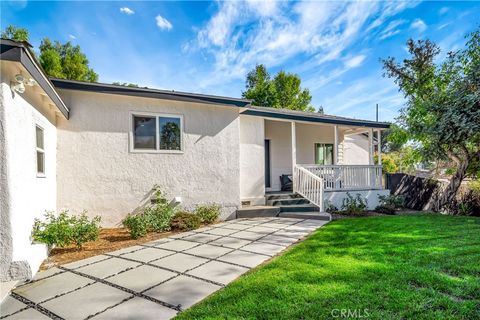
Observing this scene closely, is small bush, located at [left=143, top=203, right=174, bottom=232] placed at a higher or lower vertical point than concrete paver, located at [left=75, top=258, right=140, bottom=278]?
higher

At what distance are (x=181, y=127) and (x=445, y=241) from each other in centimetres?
640

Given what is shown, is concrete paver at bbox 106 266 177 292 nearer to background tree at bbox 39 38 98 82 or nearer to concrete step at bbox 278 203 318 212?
concrete step at bbox 278 203 318 212

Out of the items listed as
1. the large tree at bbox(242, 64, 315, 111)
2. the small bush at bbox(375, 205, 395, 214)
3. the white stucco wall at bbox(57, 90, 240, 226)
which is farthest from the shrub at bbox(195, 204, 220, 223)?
the large tree at bbox(242, 64, 315, 111)

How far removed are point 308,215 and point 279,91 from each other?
62.6 ft

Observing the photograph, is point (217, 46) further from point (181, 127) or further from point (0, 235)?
point (0, 235)

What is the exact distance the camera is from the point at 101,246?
4594 mm

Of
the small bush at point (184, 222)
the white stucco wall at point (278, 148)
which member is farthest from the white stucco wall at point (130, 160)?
the white stucco wall at point (278, 148)

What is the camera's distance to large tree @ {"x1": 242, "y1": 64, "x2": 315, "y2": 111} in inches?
930

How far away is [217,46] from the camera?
40.0ft

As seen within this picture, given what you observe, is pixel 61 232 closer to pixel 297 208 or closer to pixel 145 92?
pixel 145 92

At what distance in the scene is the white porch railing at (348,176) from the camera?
324 inches

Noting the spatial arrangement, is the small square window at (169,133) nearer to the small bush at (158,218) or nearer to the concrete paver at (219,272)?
the small bush at (158,218)

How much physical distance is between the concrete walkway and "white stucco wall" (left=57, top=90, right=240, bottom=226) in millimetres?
1992

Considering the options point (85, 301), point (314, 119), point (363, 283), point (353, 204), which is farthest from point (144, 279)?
point (314, 119)
